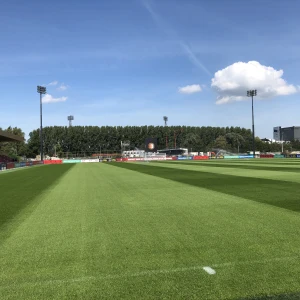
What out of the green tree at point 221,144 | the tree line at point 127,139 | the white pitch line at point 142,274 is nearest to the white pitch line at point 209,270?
the white pitch line at point 142,274

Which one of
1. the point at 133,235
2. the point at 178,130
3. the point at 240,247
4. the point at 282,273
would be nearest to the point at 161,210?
the point at 133,235

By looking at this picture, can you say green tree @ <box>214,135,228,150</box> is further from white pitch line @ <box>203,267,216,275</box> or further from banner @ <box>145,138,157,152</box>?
white pitch line @ <box>203,267,216,275</box>

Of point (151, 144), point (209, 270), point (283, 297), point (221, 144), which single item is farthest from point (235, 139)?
point (283, 297)

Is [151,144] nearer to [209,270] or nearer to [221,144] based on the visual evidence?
[221,144]

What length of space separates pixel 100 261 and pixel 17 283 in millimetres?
1325

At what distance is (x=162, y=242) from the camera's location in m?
6.43

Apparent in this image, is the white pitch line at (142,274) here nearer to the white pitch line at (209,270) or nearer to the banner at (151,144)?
the white pitch line at (209,270)

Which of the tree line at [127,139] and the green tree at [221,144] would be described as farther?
the green tree at [221,144]

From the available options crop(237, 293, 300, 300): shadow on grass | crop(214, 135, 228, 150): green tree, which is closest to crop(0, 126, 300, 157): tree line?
crop(214, 135, 228, 150): green tree

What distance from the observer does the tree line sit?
156750mm

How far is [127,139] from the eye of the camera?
552 ft

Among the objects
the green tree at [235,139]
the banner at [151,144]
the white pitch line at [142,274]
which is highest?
the green tree at [235,139]

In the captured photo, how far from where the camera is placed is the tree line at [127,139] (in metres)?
157

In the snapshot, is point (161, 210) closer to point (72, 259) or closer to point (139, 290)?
point (72, 259)
